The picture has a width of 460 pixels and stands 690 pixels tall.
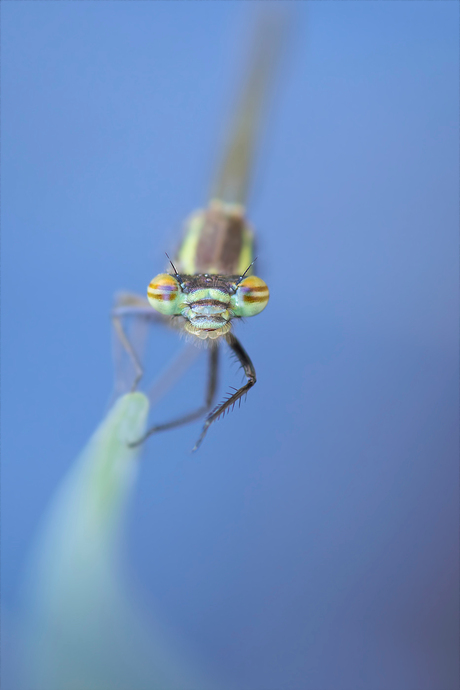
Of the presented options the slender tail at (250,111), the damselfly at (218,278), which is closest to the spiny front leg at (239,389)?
the damselfly at (218,278)

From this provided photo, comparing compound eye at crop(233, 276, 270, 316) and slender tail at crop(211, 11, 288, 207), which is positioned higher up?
slender tail at crop(211, 11, 288, 207)

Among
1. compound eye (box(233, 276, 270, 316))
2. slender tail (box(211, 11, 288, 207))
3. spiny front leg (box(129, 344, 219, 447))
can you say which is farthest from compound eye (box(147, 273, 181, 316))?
slender tail (box(211, 11, 288, 207))

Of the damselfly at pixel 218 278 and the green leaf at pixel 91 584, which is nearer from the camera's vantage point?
the green leaf at pixel 91 584

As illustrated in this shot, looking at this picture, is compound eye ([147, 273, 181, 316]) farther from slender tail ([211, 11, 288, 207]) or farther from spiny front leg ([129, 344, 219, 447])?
slender tail ([211, 11, 288, 207])

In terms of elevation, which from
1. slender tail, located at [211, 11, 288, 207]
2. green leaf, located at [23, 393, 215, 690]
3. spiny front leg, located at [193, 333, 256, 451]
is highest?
slender tail, located at [211, 11, 288, 207]

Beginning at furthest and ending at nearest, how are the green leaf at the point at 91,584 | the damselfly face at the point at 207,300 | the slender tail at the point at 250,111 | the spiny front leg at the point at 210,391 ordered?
the slender tail at the point at 250,111 < the spiny front leg at the point at 210,391 < the damselfly face at the point at 207,300 < the green leaf at the point at 91,584

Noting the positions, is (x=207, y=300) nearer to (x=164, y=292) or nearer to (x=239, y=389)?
(x=164, y=292)

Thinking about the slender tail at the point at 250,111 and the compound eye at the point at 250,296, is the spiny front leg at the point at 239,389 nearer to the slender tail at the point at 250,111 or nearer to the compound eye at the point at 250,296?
the compound eye at the point at 250,296
